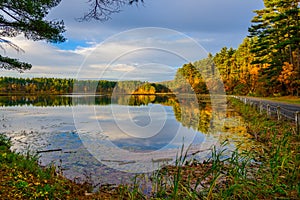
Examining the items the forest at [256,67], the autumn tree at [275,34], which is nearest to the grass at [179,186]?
the forest at [256,67]

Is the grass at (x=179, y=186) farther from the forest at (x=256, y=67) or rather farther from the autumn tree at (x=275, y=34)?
the autumn tree at (x=275, y=34)

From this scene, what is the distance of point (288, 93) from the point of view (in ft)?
118

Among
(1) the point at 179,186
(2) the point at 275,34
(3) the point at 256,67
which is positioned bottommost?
(1) the point at 179,186

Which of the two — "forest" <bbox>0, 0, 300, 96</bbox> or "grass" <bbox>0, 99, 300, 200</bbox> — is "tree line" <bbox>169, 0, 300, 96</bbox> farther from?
"grass" <bbox>0, 99, 300, 200</bbox>

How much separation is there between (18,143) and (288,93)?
37.0m

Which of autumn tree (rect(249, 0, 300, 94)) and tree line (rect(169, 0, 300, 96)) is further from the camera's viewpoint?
autumn tree (rect(249, 0, 300, 94))

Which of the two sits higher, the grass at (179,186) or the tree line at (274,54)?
the tree line at (274,54)

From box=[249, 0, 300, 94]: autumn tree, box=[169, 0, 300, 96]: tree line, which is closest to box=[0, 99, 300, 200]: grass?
box=[169, 0, 300, 96]: tree line

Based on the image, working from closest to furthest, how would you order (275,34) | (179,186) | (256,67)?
(179,186)
(275,34)
(256,67)

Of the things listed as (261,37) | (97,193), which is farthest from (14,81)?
(97,193)

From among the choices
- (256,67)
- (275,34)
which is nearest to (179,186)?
(275,34)

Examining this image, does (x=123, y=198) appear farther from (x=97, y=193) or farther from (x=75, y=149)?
(x=75, y=149)

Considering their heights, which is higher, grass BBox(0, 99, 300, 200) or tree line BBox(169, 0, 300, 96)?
tree line BBox(169, 0, 300, 96)

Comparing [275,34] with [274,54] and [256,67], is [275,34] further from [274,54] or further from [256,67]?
[256,67]
